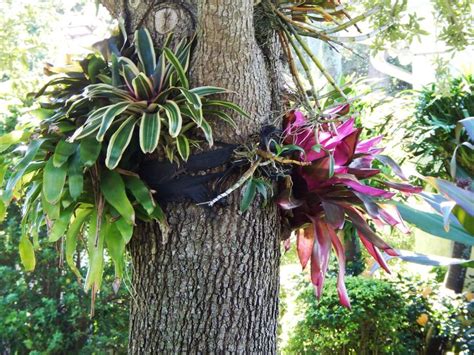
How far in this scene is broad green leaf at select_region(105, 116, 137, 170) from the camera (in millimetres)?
1258

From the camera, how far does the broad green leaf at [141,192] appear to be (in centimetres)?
133

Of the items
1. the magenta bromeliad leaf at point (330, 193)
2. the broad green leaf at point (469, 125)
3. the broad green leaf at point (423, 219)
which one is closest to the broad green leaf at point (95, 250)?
the magenta bromeliad leaf at point (330, 193)

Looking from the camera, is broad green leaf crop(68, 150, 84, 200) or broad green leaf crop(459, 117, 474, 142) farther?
broad green leaf crop(459, 117, 474, 142)

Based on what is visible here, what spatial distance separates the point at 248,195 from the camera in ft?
4.53

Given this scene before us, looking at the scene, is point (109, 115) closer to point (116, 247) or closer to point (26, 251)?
point (116, 247)

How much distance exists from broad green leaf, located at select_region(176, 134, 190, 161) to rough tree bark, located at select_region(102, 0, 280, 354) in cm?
13

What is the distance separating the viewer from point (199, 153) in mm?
1429

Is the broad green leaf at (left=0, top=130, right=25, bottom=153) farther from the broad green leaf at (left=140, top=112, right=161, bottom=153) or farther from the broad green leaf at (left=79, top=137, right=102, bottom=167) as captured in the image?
the broad green leaf at (left=140, top=112, right=161, bottom=153)

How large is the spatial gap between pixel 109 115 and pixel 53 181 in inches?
8.9

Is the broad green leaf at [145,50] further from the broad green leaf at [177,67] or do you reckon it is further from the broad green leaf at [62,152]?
the broad green leaf at [62,152]

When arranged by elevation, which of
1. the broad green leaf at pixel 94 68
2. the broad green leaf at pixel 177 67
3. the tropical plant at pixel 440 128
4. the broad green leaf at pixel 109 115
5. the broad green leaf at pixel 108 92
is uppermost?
the tropical plant at pixel 440 128

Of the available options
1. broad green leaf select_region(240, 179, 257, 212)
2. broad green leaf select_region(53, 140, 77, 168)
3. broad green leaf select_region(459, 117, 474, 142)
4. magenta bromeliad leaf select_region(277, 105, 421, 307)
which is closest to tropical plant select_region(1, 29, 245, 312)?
broad green leaf select_region(53, 140, 77, 168)

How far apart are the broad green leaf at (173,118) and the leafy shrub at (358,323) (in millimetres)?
3123

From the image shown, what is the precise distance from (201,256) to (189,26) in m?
0.69
